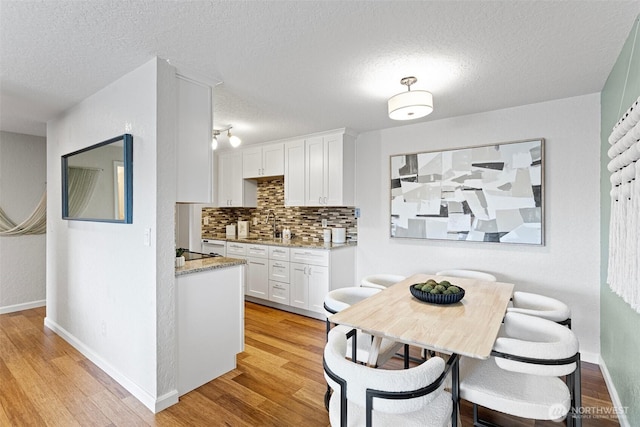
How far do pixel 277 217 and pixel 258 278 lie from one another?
3.55ft

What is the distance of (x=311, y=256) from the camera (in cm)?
393

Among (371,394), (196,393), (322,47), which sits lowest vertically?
(196,393)

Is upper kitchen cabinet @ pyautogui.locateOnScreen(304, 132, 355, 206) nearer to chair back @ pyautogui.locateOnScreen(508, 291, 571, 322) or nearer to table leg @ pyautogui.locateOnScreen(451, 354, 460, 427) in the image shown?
chair back @ pyautogui.locateOnScreen(508, 291, 571, 322)

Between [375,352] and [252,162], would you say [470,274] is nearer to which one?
[375,352]

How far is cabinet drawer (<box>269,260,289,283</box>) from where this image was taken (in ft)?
13.7

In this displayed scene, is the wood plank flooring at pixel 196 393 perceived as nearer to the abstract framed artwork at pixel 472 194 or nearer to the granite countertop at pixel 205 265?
the granite countertop at pixel 205 265

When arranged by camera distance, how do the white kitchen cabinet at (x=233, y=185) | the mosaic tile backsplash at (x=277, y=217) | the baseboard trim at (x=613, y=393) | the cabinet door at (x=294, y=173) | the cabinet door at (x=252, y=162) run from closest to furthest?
the baseboard trim at (x=613, y=393), the cabinet door at (x=294, y=173), the mosaic tile backsplash at (x=277, y=217), the cabinet door at (x=252, y=162), the white kitchen cabinet at (x=233, y=185)

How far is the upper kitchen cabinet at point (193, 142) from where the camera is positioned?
2273mm

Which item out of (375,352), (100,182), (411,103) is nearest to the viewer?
(375,352)

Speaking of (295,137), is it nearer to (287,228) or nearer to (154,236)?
(287,228)

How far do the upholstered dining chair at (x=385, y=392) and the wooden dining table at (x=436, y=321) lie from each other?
0.13m

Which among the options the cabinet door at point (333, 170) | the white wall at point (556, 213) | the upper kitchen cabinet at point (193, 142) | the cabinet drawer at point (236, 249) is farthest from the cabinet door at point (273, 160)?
the upper kitchen cabinet at point (193, 142)

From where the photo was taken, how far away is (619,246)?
5.69 ft

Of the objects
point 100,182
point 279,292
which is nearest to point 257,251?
point 279,292
